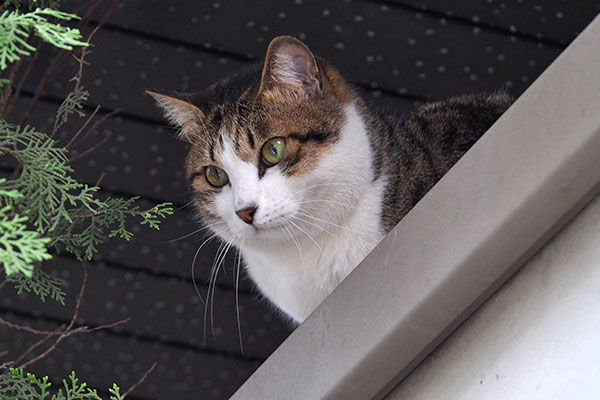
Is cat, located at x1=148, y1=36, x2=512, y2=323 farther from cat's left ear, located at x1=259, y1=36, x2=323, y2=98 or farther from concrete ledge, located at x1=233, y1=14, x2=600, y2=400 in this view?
concrete ledge, located at x1=233, y1=14, x2=600, y2=400

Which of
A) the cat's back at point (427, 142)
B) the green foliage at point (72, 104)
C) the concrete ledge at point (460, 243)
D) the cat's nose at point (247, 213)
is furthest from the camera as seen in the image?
the cat's back at point (427, 142)

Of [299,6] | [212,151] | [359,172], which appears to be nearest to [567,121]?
[359,172]

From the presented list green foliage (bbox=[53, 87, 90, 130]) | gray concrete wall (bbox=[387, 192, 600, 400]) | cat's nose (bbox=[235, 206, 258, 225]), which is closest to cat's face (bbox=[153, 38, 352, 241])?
cat's nose (bbox=[235, 206, 258, 225])

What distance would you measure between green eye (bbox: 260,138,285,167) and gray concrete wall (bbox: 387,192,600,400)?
22.7 inches

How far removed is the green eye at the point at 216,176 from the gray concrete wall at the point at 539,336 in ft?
2.24

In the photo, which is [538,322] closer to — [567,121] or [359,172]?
[567,121]

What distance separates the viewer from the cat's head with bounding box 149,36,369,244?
4.60 feet

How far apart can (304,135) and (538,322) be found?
0.71 m

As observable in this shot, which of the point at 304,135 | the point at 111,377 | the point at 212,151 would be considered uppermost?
the point at 304,135

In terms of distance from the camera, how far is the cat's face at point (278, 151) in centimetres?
140

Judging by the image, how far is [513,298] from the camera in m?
0.91

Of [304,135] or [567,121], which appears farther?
[304,135]

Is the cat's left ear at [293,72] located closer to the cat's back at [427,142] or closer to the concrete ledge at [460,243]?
the cat's back at [427,142]

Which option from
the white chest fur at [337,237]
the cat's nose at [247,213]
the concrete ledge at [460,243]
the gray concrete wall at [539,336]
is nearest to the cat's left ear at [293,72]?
the white chest fur at [337,237]
